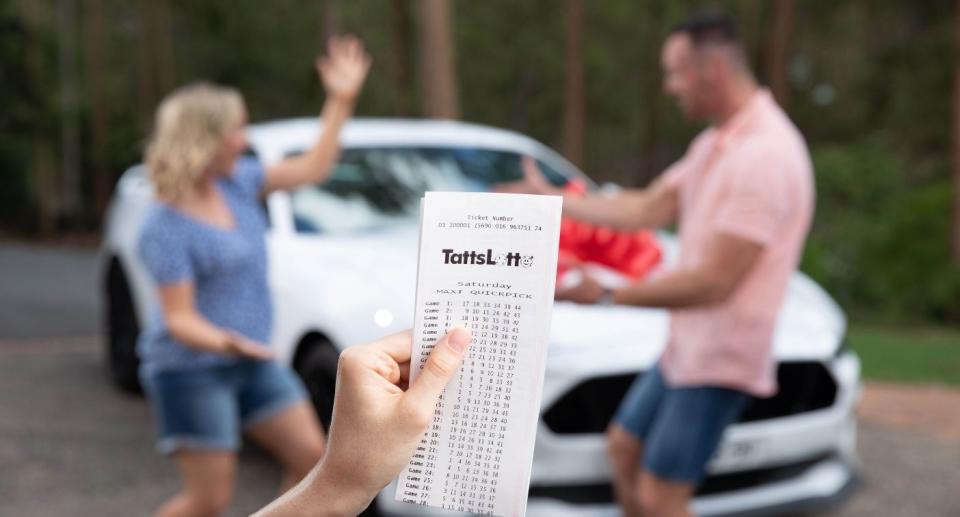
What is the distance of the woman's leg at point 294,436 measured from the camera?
359cm

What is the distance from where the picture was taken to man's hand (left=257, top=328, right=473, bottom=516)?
53.8 inches

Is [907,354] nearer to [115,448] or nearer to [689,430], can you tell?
[115,448]

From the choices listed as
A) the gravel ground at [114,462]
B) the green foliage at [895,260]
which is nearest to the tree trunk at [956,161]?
the green foliage at [895,260]

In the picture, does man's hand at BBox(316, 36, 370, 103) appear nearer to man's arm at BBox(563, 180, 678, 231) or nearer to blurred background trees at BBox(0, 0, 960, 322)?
man's arm at BBox(563, 180, 678, 231)

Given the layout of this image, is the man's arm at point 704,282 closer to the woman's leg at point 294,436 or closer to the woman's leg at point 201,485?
the woman's leg at point 294,436

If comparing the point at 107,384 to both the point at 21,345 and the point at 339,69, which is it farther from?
the point at 339,69

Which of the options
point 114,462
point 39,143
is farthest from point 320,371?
point 39,143

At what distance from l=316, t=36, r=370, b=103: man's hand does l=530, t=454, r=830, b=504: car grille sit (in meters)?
1.62

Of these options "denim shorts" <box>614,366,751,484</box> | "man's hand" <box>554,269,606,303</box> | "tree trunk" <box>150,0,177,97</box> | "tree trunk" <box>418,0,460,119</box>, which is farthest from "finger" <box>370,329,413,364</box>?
"tree trunk" <box>150,0,177,97</box>

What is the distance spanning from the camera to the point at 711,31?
10.6ft

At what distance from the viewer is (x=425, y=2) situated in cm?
1273

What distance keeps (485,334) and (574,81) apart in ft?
86.6

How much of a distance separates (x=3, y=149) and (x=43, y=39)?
360 centimetres

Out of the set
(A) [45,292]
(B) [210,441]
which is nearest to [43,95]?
(A) [45,292]
